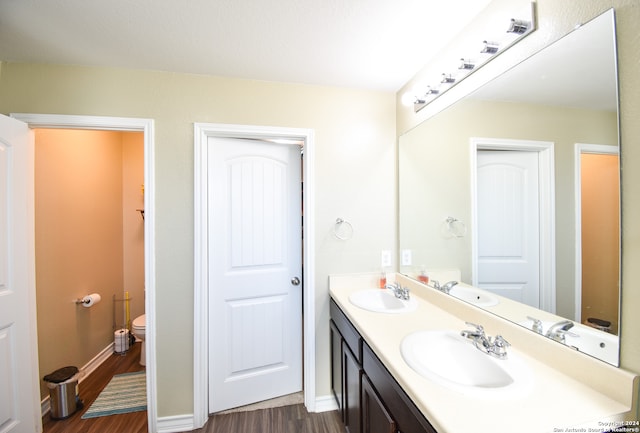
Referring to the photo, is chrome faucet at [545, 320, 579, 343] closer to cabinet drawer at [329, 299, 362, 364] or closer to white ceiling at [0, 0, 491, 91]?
cabinet drawer at [329, 299, 362, 364]

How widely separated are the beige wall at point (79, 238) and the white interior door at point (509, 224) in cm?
290

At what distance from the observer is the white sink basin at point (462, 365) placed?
2.53 ft

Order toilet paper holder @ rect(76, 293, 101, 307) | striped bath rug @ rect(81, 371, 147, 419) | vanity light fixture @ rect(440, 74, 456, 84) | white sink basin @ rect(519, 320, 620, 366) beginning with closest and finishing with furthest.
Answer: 1. white sink basin @ rect(519, 320, 620, 366)
2. vanity light fixture @ rect(440, 74, 456, 84)
3. striped bath rug @ rect(81, 371, 147, 419)
4. toilet paper holder @ rect(76, 293, 101, 307)

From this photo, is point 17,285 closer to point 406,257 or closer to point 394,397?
point 394,397

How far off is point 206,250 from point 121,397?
1.40 metres

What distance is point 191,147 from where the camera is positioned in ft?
5.61

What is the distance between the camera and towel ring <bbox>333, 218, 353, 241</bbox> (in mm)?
1893

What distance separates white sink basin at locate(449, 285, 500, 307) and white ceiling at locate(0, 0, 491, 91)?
1334mm

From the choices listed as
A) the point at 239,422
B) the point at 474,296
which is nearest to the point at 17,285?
the point at 239,422

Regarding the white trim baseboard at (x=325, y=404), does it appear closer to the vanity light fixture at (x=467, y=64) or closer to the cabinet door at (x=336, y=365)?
the cabinet door at (x=336, y=365)

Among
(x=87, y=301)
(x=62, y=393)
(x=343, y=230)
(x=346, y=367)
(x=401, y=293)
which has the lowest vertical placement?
(x=62, y=393)

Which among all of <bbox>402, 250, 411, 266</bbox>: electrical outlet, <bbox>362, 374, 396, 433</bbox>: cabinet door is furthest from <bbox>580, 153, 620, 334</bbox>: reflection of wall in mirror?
<bbox>402, 250, 411, 266</bbox>: electrical outlet

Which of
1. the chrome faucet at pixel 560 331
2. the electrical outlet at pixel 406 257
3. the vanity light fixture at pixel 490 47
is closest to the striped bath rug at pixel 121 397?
the electrical outlet at pixel 406 257

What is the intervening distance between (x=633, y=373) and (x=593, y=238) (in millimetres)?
389
